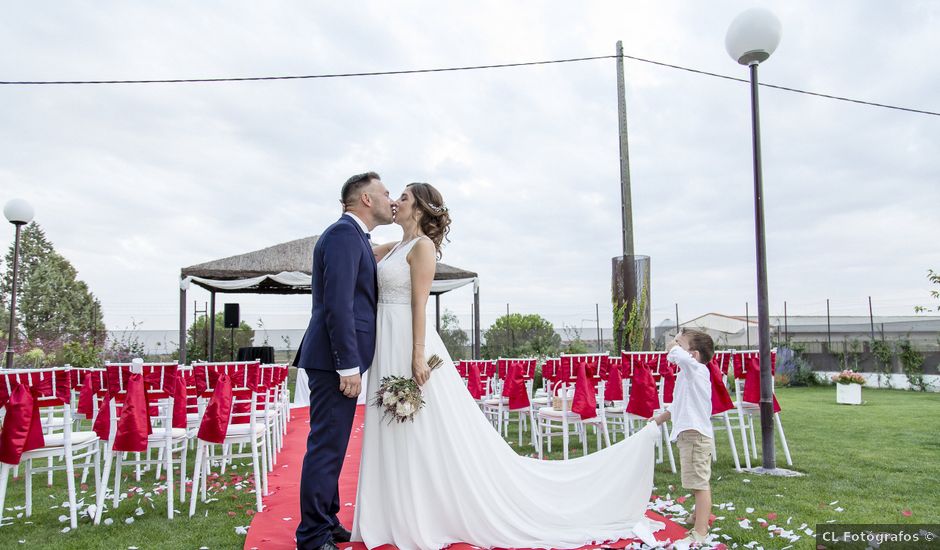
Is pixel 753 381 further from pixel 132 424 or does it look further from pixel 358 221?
pixel 132 424

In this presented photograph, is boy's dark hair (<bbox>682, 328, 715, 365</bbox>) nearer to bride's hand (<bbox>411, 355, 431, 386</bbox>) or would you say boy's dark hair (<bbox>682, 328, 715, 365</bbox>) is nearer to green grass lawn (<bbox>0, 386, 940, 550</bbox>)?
green grass lawn (<bbox>0, 386, 940, 550</bbox>)

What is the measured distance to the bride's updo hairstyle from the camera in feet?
10.3

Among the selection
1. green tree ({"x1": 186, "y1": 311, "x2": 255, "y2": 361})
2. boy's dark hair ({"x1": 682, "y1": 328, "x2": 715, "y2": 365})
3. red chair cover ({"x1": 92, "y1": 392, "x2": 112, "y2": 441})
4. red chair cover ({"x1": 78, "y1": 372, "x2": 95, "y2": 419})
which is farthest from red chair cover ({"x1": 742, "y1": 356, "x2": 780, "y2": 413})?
green tree ({"x1": 186, "y1": 311, "x2": 255, "y2": 361})

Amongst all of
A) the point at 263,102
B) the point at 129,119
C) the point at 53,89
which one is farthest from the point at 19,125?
the point at 263,102

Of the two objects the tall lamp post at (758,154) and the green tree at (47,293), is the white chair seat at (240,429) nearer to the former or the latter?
the tall lamp post at (758,154)

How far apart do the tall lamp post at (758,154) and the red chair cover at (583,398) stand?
4.73 feet

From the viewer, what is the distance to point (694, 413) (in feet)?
11.0

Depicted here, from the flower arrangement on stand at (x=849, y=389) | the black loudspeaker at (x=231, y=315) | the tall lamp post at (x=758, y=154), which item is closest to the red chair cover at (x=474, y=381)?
the tall lamp post at (x=758, y=154)

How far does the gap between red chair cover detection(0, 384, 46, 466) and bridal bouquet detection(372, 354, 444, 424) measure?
7.17 ft

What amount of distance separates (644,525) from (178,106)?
31.8ft

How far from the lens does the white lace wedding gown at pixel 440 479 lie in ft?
9.65

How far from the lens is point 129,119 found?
9539 mm

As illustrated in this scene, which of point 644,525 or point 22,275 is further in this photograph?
point 22,275

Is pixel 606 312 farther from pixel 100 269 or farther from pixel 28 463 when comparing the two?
pixel 28 463
